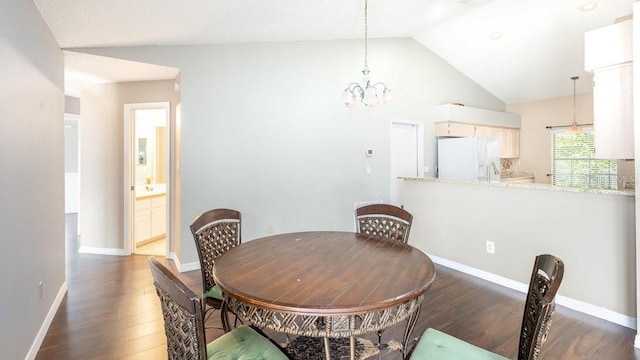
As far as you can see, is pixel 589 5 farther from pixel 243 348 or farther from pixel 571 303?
pixel 243 348

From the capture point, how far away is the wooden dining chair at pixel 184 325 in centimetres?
107

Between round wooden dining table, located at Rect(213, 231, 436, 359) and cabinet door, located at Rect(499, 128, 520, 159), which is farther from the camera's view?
cabinet door, located at Rect(499, 128, 520, 159)

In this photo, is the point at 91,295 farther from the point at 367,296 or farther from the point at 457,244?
the point at 457,244

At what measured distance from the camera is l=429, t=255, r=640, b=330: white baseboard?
8.44ft

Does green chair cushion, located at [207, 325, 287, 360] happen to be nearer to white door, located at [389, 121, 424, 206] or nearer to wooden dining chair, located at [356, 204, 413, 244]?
wooden dining chair, located at [356, 204, 413, 244]

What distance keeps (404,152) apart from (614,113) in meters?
2.99

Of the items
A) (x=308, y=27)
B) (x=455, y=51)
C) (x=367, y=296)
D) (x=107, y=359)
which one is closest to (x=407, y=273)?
(x=367, y=296)

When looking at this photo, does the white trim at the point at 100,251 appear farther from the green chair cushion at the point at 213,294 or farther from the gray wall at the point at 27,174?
the green chair cushion at the point at 213,294

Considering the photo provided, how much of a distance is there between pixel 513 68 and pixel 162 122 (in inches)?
257

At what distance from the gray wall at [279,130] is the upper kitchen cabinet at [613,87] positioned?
2635 millimetres

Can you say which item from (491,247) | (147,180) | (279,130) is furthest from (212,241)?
(147,180)

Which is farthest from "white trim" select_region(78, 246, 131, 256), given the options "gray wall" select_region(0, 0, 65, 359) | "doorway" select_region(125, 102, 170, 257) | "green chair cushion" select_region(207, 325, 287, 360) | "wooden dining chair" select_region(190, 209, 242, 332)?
"green chair cushion" select_region(207, 325, 287, 360)

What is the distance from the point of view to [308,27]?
12.5 feet

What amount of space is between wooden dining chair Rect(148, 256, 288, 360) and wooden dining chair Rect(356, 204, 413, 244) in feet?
4.38
